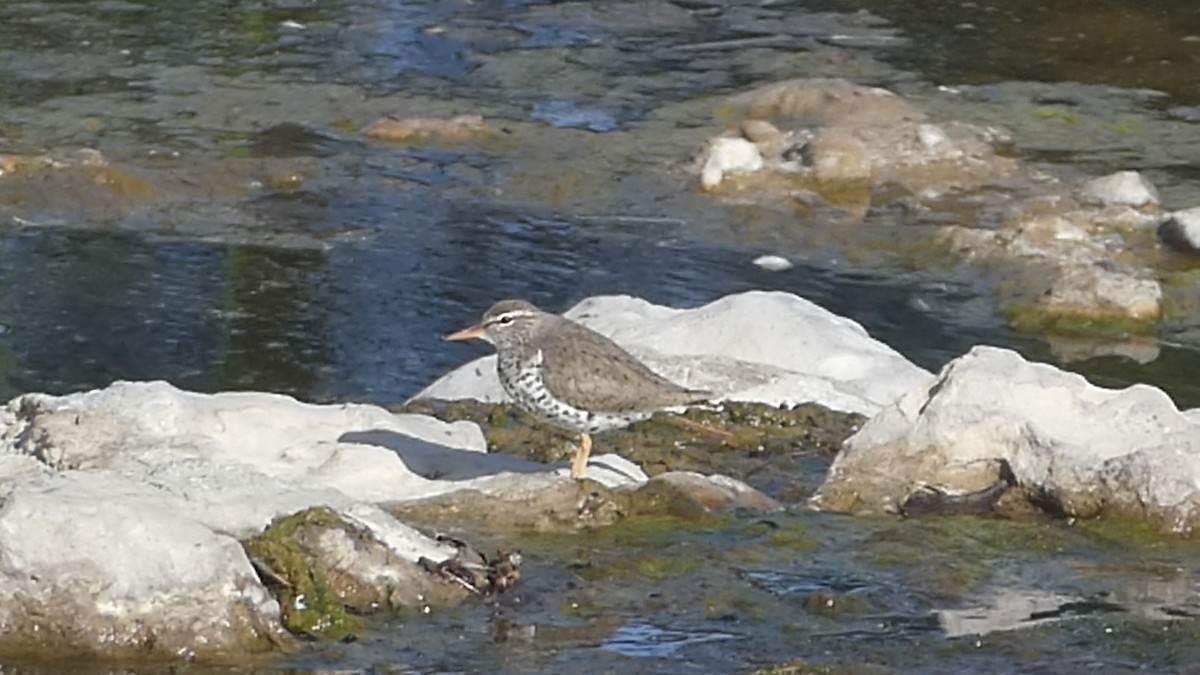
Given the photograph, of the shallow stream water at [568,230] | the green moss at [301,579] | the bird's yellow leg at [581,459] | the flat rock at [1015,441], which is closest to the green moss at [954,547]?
the shallow stream water at [568,230]

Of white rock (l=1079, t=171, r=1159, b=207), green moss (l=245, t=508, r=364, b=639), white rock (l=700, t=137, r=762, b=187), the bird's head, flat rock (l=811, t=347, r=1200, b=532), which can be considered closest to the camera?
green moss (l=245, t=508, r=364, b=639)

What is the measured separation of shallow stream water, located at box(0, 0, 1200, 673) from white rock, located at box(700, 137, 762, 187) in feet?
0.47

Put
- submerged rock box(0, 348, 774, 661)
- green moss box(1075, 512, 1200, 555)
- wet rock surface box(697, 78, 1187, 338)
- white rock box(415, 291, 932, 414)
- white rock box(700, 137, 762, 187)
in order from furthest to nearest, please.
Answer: white rock box(700, 137, 762, 187)
wet rock surface box(697, 78, 1187, 338)
white rock box(415, 291, 932, 414)
green moss box(1075, 512, 1200, 555)
submerged rock box(0, 348, 774, 661)

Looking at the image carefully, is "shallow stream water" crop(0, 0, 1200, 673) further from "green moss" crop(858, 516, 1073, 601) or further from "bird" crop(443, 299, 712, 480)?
"bird" crop(443, 299, 712, 480)

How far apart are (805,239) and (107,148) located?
4048 millimetres

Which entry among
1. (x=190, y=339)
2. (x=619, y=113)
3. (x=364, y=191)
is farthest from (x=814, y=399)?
(x=619, y=113)

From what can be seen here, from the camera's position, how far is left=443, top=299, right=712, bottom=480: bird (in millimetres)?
7195

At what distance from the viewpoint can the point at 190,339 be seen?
10406 mm

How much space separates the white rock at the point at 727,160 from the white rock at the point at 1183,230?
2304mm

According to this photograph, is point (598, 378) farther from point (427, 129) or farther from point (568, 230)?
point (427, 129)

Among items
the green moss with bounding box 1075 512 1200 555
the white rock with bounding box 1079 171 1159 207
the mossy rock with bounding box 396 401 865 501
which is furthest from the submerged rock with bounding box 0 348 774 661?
the white rock with bounding box 1079 171 1159 207

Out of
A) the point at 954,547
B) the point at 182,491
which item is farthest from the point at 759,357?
the point at 182,491

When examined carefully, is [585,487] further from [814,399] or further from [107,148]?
[107,148]

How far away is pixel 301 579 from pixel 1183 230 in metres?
6.90
